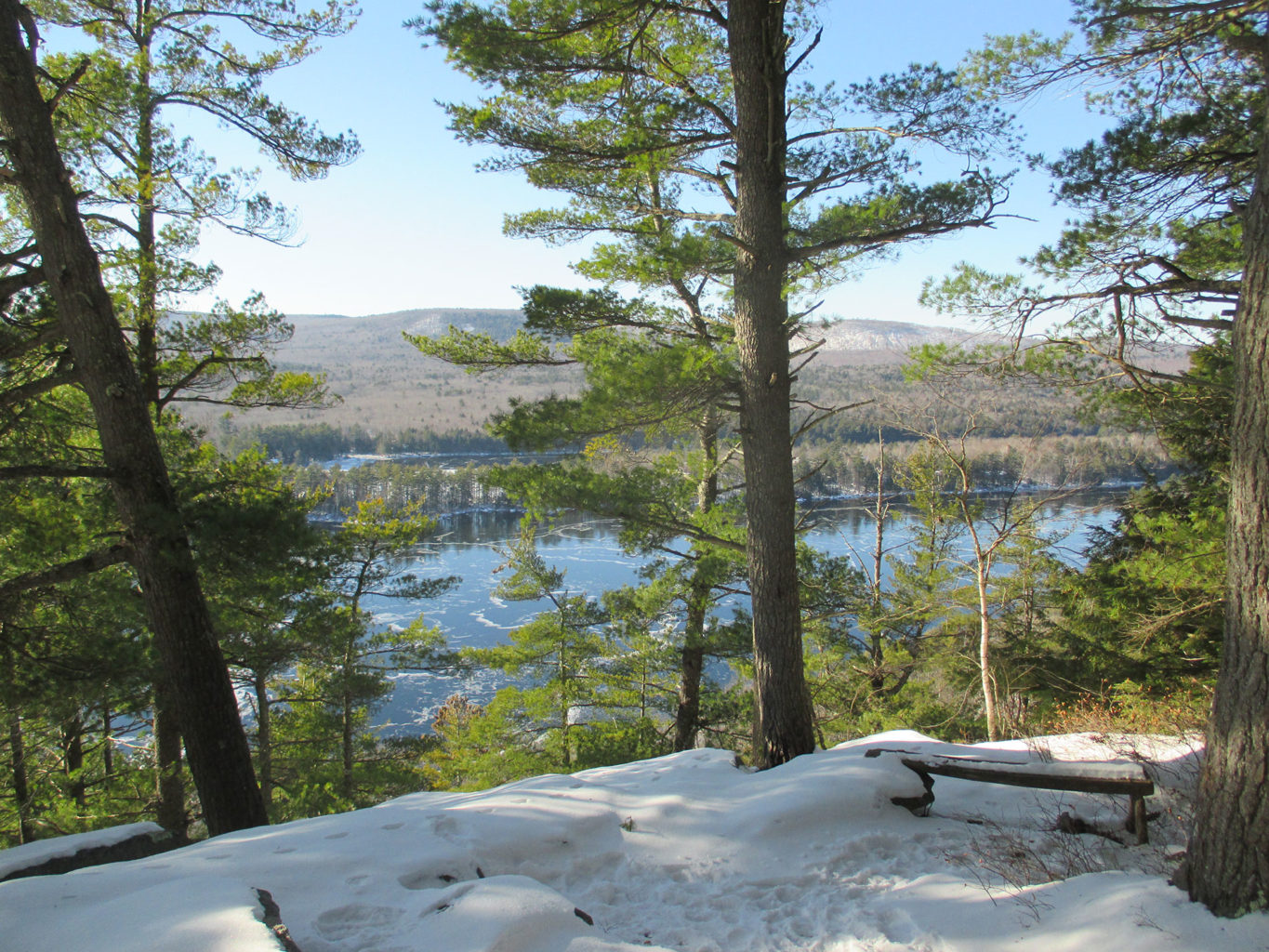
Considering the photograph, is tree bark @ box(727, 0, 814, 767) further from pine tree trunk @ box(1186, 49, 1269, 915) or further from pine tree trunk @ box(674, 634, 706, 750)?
pine tree trunk @ box(674, 634, 706, 750)

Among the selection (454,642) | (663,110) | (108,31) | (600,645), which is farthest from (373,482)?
(663,110)

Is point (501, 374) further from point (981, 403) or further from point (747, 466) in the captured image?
point (981, 403)

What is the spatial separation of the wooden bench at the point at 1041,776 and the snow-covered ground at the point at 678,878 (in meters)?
0.09

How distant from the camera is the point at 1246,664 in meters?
2.36

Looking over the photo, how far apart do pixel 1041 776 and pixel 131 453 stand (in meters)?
5.75

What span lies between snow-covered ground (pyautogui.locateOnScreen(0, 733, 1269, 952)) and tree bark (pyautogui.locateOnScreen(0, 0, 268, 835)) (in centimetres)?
124

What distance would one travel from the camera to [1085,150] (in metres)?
5.45

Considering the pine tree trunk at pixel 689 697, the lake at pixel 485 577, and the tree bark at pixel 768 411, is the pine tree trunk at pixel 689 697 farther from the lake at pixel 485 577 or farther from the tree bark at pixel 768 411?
the lake at pixel 485 577

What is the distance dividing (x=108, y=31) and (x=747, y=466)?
7.31 metres

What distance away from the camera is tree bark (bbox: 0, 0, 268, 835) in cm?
419

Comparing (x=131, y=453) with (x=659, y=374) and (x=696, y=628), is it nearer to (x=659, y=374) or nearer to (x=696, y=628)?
(x=659, y=374)

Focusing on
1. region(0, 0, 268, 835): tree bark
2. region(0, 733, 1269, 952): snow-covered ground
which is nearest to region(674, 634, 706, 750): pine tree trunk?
region(0, 733, 1269, 952): snow-covered ground

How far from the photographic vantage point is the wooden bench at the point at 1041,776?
3152 mm

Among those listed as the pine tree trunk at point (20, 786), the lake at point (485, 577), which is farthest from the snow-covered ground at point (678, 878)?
the lake at point (485, 577)
